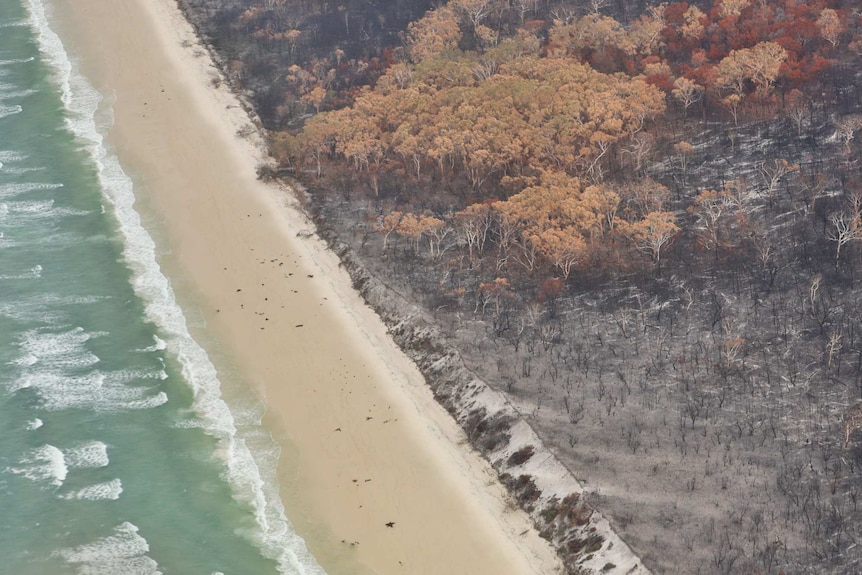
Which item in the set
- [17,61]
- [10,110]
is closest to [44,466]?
[10,110]

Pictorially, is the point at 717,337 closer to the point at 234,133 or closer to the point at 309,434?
the point at 309,434

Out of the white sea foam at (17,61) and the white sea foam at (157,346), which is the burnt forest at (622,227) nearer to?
the white sea foam at (157,346)

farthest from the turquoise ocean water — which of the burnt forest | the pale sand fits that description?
the burnt forest

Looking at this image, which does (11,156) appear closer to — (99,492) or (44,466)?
(44,466)

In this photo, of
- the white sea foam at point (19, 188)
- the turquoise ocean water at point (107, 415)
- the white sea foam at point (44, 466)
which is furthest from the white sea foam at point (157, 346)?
the white sea foam at point (19, 188)

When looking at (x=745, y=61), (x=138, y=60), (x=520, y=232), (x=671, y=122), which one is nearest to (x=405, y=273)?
(x=520, y=232)
